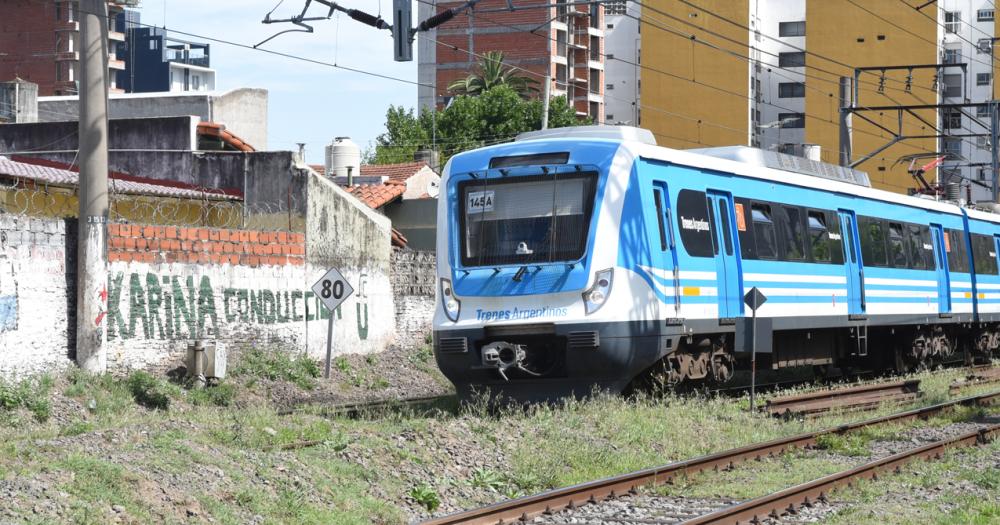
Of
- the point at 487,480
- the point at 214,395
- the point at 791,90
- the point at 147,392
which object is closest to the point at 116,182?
the point at 214,395

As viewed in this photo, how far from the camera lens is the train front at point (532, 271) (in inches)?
589

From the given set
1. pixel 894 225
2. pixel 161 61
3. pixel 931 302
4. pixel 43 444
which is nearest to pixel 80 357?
pixel 43 444

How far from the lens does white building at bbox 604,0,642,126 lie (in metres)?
93.6

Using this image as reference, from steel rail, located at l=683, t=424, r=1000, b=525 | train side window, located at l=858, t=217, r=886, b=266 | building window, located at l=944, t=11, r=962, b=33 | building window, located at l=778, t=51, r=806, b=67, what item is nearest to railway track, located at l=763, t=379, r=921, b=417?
train side window, located at l=858, t=217, r=886, b=266

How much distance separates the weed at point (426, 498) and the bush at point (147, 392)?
28.1ft

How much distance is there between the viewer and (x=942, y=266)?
79.8 ft

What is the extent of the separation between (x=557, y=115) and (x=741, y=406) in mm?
58019

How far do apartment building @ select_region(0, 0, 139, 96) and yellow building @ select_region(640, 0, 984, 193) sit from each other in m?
41.0

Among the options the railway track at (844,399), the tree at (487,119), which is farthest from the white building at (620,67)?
the railway track at (844,399)

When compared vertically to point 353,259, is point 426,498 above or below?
below

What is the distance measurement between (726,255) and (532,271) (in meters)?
3.13

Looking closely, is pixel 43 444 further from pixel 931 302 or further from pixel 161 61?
pixel 161 61

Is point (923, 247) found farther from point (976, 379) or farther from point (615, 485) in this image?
point (615, 485)

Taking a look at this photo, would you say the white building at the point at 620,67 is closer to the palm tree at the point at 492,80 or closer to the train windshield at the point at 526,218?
the palm tree at the point at 492,80
